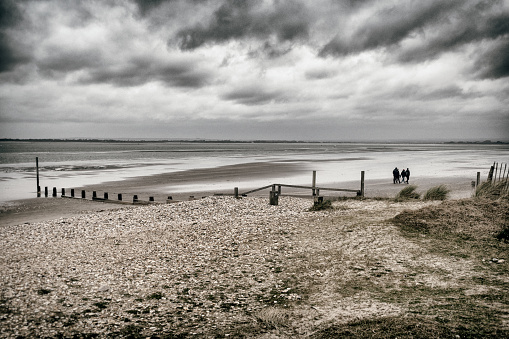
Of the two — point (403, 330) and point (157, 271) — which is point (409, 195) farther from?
point (403, 330)

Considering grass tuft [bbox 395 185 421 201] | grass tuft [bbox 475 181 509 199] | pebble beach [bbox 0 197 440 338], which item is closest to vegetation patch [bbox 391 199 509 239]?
pebble beach [bbox 0 197 440 338]

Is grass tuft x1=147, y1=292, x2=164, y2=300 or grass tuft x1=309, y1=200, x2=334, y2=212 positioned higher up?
grass tuft x1=309, y1=200, x2=334, y2=212

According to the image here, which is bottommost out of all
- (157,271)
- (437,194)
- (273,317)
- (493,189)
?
(157,271)

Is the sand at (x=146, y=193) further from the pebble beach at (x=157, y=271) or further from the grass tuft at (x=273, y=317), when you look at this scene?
the grass tuft at (x=273, y=317)

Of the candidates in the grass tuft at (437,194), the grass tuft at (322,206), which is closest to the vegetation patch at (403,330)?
the grass tuft at (322,206)

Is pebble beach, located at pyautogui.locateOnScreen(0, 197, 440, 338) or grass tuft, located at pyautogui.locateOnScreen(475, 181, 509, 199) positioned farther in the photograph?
grass tuft, located at pyautogui.locateOnScreen(475, 181, 509, 199)

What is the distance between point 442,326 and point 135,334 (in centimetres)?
566

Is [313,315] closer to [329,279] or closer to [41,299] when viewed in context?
[329,279]

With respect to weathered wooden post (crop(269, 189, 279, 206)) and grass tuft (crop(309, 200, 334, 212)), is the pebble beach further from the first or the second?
weathered wooden post (crop(269, 189, 279, 206))

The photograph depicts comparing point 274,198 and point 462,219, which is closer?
point 462,219

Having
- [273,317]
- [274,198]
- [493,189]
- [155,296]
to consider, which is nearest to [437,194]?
[493,189]

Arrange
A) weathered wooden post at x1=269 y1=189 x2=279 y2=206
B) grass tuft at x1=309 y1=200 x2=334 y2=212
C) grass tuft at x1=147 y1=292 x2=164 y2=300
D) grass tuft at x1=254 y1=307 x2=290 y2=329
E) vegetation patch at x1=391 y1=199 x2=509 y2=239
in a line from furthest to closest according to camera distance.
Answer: weathered wooden post at x1=269 y1=189 x2=279 y2=206, grass tuft at x1=309 y1=200 x2=334 y2=212, vegetation patch at x1=391 y1=199 x2=509 y2=239, grass tuft at x1=147 y1=292 x2=164 y2=300, grass tuft at x1=254 y1=307 x2=290 y2=329

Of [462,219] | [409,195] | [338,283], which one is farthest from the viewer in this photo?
[409,195]

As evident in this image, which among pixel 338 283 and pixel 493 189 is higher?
pixel 493 189
